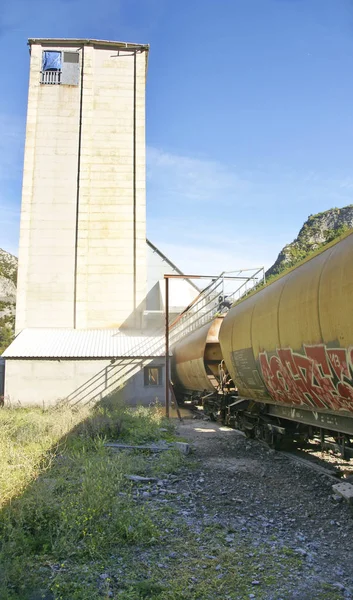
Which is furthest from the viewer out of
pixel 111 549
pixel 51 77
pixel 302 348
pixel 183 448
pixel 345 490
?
pixel 51 77

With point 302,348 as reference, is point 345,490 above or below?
below

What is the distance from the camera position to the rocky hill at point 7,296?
6872 centimetres

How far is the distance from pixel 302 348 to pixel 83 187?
28142mm

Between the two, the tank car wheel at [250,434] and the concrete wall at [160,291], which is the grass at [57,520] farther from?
the concrete wall at [160,291]

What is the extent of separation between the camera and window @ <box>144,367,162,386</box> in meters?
25.9

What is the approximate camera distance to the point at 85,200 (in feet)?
107

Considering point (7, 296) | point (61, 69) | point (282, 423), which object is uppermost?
point (61, 69)

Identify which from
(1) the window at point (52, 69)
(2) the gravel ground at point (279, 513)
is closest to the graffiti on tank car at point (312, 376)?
(2) the gravel ground at point (279, 513)

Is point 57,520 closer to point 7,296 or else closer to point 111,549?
point 111,549

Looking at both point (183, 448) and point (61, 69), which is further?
point (61, 69)

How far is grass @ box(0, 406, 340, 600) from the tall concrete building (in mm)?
21718

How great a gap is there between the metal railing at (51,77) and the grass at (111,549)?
34093mm

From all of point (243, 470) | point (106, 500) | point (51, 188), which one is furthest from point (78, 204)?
point (106, 500)

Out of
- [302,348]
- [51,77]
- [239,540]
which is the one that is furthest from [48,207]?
[239,540]
